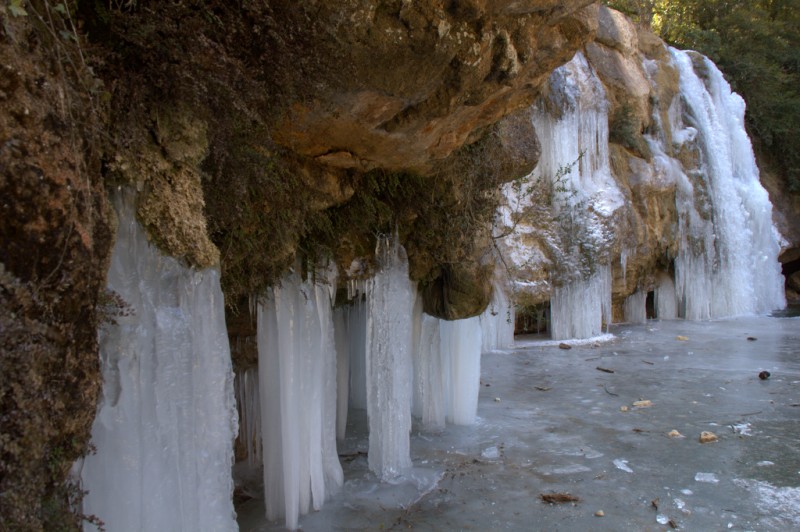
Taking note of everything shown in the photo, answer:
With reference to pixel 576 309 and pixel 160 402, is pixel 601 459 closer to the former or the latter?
pixel 160 402

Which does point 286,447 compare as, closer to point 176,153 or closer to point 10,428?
point 176,153

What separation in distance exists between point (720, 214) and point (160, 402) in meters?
16.4

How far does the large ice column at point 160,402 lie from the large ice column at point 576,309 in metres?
10.1

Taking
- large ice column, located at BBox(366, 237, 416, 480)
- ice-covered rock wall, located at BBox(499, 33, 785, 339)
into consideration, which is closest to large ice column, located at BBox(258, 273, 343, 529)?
large ice column, located at BBox(366, 237, 416, 480)

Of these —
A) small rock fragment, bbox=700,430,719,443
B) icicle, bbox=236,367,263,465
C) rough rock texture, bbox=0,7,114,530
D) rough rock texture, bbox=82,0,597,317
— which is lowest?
small rock fragment, bbox=700,430,719,443

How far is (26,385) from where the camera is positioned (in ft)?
5.66

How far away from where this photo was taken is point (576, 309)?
12.8 m

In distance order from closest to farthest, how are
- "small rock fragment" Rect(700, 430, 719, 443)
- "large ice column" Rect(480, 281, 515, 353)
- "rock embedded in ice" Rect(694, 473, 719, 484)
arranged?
"rock embedded in ice" Rect(694, 473, 719, 484), "small rock fragment" Rect(700, 430, 719, 443), "large ice column" Rect(480, 281, 515, 353)

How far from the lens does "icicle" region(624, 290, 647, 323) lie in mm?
15152

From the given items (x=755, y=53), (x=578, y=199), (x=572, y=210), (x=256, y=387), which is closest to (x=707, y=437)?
(x=256, y=387)

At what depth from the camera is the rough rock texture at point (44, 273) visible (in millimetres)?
1696

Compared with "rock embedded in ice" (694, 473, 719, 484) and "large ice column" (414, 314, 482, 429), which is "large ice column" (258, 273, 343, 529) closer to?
"large ice column" (414, 314, 482, 429)

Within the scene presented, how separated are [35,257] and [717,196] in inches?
679

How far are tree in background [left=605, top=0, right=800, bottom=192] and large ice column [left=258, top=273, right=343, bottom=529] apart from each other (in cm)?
1591
